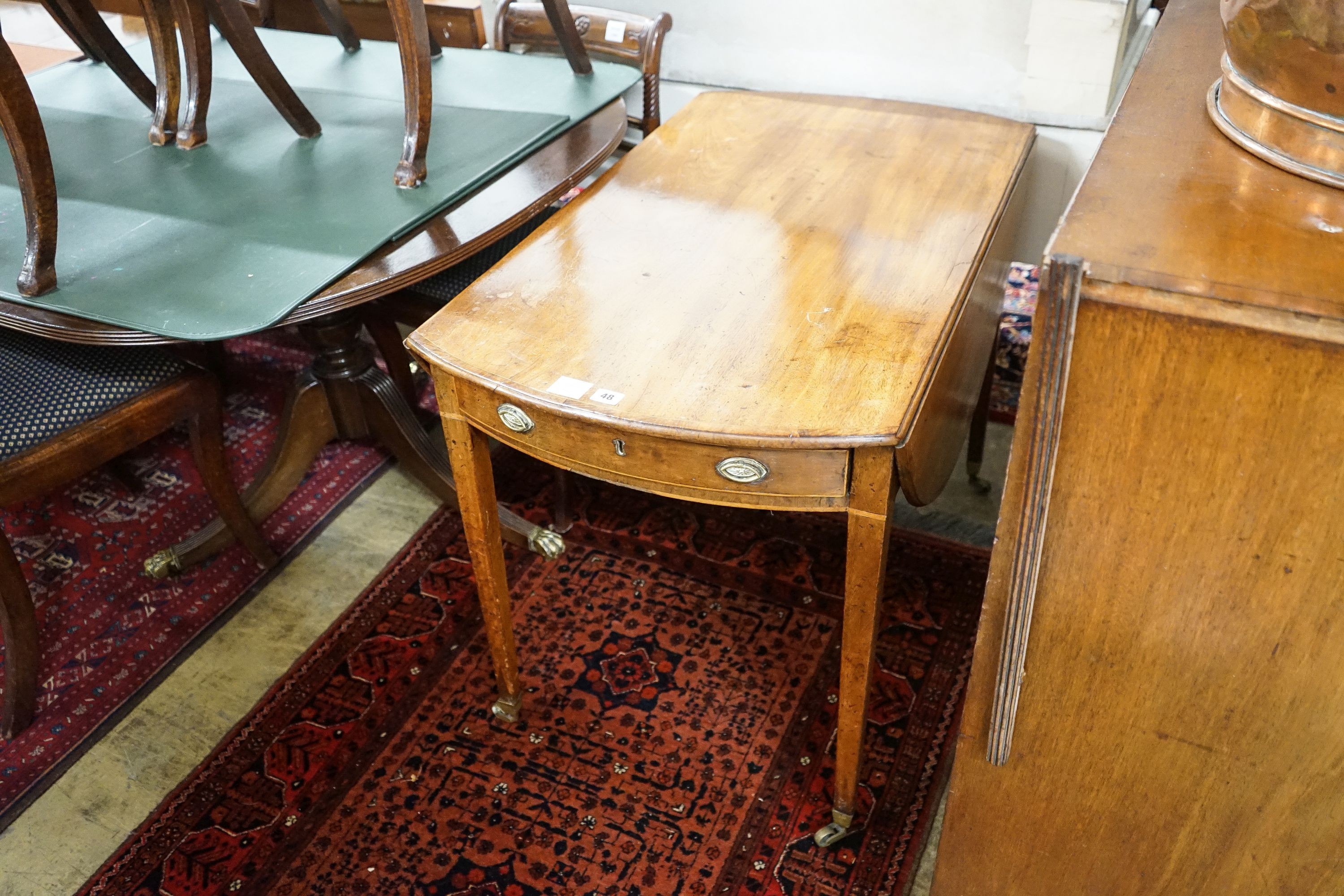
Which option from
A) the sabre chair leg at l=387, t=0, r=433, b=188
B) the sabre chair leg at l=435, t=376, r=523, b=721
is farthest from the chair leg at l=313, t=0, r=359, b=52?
the sabre chair leg at l=435, t=376, r=523, b=721

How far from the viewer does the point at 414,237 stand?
1637mm

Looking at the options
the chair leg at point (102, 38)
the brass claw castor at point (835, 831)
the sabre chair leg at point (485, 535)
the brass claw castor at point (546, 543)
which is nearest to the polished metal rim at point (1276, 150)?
the sabre chair leg at point (485, 535)

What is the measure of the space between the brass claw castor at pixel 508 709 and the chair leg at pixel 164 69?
1.19 metres

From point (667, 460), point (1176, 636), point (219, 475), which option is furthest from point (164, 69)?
point (1176, 636)

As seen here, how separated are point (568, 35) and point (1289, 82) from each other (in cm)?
144

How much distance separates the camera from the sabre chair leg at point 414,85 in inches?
62.7

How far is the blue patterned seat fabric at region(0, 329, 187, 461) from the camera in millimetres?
1617

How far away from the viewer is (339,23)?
2.25 metres

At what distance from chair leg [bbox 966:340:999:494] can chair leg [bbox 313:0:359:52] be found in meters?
1.51

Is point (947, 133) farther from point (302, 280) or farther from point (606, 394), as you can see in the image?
point (302, 280)

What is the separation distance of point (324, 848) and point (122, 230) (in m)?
1.01

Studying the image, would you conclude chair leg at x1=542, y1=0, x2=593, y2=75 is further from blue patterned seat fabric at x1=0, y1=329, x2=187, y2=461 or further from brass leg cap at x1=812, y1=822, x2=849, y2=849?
brass leg cap at x1=812, y1=822, x2=849, y2=849

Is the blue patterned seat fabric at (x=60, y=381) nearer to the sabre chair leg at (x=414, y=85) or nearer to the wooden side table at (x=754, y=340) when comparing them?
the sabre chair leg at (x=414, y=85)

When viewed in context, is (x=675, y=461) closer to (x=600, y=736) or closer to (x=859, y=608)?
(x=859, y=608)
